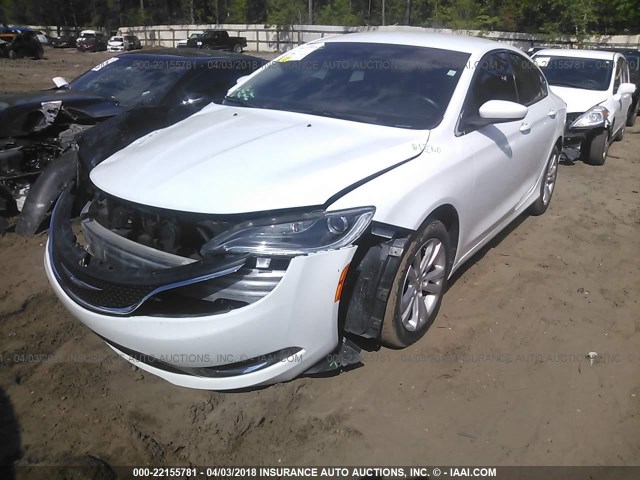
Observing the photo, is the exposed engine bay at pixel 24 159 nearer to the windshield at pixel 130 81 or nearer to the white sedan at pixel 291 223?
the windshield at pixel 130 81

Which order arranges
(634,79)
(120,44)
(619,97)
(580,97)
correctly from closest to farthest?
(580,97) < (619,97) < (634,79) < (120,44)

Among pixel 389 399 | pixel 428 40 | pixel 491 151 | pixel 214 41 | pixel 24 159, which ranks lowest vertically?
pixel 389 399

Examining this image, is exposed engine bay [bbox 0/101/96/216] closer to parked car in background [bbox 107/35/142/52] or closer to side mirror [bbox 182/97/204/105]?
side mirror [bbox 182/97/204/105]

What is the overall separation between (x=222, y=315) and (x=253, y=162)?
0.83 meters

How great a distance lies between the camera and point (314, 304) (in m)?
2.30

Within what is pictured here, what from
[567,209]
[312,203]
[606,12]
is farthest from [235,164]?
[606,12]

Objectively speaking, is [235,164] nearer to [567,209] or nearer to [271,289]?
[271,289]

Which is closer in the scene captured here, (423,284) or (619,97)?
(423,284)

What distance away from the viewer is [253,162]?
267 centimetres

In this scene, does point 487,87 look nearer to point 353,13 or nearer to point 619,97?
point 619,97

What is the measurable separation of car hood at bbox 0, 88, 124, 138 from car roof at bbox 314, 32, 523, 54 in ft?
8.57

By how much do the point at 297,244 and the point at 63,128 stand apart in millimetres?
4174

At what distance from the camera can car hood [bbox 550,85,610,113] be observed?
7.93 metres

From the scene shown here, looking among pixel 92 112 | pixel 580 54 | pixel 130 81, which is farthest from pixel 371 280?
pixel 580 54
